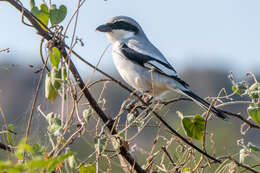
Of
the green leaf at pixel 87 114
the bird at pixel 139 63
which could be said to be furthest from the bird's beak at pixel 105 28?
the green leaf at pixel 87 114

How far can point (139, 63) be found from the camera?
362cm

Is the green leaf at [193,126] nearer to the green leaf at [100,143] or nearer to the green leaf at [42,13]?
the green leaf at [100,143]

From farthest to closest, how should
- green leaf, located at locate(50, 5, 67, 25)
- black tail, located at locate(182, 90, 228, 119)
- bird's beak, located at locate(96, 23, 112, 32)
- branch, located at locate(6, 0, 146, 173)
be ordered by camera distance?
1. bird's beak, located at locate(96, 23, 112, 32)
2. black tail, located at locate(182, 90, 228, 119)
3. green leaf, located at locate(50, 5, 67, 25)
4. branch, located at locate(6, 0, 146, 173)

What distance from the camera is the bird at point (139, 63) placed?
3523 mm

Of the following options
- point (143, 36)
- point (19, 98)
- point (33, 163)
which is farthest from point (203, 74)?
point (33, 163)

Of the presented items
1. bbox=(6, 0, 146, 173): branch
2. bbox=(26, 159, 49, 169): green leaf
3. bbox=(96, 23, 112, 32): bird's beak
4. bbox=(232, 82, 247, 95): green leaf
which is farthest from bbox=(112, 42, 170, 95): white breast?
bbox=(26, 159, 49, 169): green leaf

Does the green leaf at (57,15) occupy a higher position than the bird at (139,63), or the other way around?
the green leaf at (57,15)

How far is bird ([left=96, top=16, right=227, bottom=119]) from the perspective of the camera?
3523 millimetres

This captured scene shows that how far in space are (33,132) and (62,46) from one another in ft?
1.33

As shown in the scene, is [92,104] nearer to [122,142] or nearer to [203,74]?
[122,142]

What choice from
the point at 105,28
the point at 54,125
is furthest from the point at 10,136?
the point at 105,28

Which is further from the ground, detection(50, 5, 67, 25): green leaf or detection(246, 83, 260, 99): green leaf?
detection(50, 5, 67, 25): green leaf

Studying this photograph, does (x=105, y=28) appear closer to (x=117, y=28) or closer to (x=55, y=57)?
(x=117, y=28)

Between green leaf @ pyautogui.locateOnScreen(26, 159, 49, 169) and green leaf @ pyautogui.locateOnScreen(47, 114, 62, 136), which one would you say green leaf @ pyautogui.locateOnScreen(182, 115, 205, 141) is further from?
green leaf @ pyautogui.locateOnScreen(26, 159, 49, 169)
